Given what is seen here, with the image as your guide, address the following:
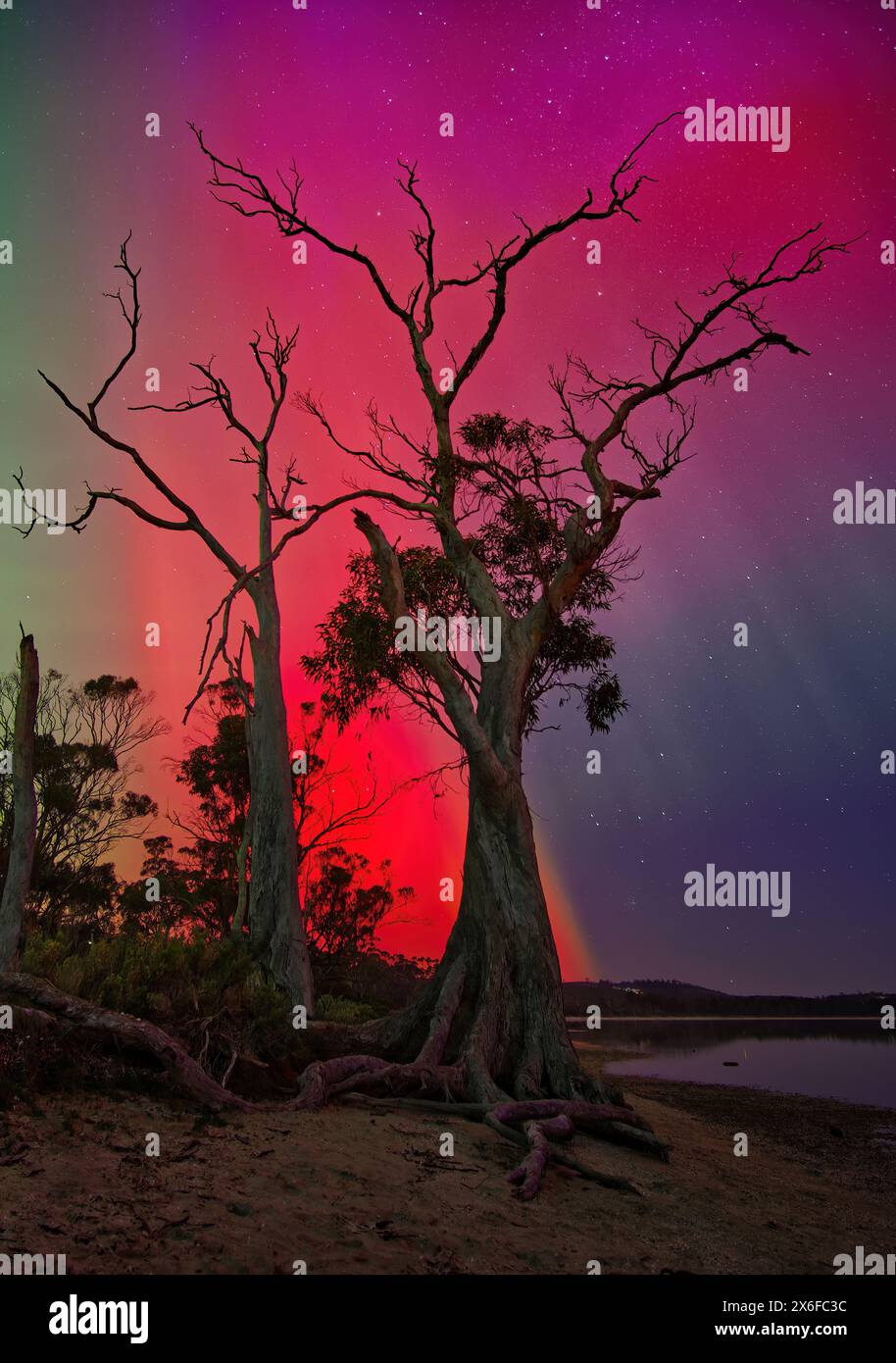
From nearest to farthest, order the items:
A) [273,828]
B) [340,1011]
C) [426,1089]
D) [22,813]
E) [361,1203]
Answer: [361,1203]
[426,1089]
[22,813]
[340,1011]
[273,828]

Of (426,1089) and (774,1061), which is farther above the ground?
(426,1089)

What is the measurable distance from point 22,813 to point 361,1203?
882 cm

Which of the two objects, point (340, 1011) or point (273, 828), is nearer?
point (340, 1011)

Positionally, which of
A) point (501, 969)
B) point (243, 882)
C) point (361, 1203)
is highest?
point (243, 882)

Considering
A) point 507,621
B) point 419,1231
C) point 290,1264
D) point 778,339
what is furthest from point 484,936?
point 778,339

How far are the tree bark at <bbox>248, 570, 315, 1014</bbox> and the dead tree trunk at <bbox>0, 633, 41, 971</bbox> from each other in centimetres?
714

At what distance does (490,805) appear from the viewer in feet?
51.5

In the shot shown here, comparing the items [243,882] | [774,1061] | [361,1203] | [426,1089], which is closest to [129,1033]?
[361,1203]

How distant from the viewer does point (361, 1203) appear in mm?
8242

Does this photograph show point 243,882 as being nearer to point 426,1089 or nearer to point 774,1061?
point 426,1089

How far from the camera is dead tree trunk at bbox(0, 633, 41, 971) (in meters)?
13.7

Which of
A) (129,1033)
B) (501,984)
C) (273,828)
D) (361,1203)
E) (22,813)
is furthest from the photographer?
(273,828)

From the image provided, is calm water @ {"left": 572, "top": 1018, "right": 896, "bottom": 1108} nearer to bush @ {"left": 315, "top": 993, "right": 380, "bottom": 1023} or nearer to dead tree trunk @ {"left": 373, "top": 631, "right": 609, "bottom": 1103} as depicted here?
bush @ {"left": 315, "top": 993, "right": 380, "bottom": 1023}
